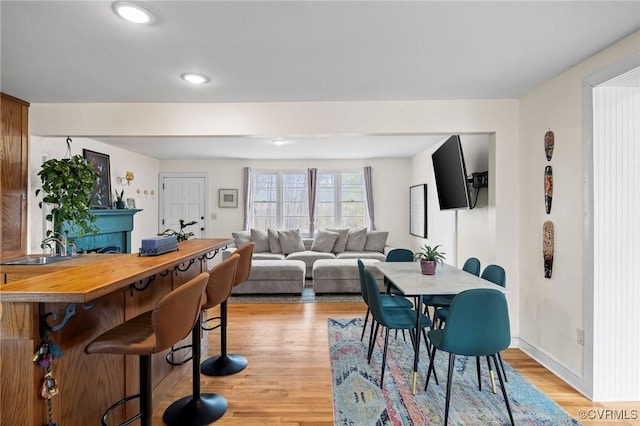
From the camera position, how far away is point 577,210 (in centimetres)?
239

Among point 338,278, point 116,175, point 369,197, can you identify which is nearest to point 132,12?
point 338,278

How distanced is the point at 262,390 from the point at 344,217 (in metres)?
4.90

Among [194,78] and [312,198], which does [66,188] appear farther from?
[312,198]

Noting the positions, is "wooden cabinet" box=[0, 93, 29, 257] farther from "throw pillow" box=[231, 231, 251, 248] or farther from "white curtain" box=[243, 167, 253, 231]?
"white curtain" box=[243, 167, 253, 231]

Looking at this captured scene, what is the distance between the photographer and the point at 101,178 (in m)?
5.02

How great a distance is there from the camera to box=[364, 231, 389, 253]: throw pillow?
21.1 feet

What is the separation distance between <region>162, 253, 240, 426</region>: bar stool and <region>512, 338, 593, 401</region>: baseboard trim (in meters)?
2.46

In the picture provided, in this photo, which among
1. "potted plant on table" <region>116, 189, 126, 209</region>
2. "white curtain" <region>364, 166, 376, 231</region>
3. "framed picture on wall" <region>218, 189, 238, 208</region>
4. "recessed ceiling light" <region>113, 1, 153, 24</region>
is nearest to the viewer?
"recessed ceiling light" <region>113, 1, 153, 24</region>

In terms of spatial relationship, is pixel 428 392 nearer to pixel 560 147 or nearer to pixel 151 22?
pixel 560 147

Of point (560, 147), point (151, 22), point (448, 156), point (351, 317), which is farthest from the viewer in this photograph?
point (351, 317)

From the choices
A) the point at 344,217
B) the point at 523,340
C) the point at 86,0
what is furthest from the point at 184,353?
the point at 344,217

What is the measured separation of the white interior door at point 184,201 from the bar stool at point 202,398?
5.16 meters

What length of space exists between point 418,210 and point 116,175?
5196 mm

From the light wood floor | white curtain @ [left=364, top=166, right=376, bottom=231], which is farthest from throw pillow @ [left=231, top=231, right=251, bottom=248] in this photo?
the light wood floor
